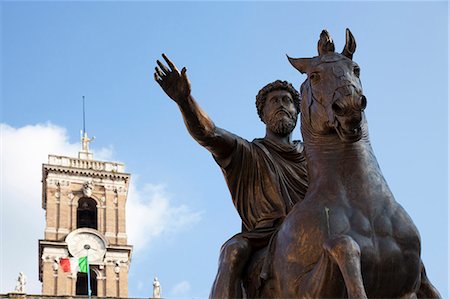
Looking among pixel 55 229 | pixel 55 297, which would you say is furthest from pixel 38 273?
pixel 55 297

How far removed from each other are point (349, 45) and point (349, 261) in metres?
0.97

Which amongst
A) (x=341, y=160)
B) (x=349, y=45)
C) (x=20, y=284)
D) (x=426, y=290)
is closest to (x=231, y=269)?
(x=341, y=160)

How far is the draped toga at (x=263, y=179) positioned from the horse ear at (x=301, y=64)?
1.70 feet

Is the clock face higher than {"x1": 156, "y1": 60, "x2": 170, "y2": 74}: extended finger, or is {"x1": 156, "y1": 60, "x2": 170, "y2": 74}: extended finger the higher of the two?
the clock face

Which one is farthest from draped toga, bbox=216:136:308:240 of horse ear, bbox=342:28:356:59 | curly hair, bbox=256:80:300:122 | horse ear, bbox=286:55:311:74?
horse ear, bbox=342:28:356:59

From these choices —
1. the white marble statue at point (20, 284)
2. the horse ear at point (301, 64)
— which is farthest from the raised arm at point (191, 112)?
the white marble statue at point (20, 284)

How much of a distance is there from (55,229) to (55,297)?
4.51 meters

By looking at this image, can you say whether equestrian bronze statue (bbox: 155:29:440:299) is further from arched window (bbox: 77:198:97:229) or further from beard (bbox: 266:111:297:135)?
arched window (bbox: 77:198:97:229)

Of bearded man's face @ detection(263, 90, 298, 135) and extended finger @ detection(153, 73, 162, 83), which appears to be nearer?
extended finger @ detection(153, 73, 162, 83)

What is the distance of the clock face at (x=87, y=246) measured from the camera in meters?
39.8

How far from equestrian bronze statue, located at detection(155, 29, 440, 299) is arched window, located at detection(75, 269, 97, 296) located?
37.2 m

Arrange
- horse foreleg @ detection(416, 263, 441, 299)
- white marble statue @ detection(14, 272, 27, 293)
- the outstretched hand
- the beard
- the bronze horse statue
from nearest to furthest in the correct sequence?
the bronze horse statue
horse foreleg @ detection(416, 263, 441, 299)
the outstretched hand
the beard
white marble statue @ detection(14, 272, 27, 293)

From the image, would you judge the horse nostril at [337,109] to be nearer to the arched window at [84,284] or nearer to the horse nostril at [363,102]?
the horse nostril at [363,102]

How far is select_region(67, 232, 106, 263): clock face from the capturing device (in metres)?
39.8
